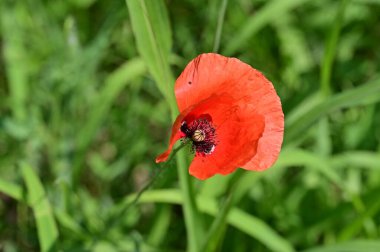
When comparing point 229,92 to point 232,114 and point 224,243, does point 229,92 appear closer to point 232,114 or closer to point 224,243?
point 232,114

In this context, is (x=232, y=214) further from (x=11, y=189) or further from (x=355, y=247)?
(x=11, y=189)

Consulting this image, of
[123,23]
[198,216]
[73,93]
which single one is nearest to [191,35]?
[123,23]

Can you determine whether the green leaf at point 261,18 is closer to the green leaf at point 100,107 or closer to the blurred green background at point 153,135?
the blurred green background at point 153,135

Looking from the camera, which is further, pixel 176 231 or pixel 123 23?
pixel 123 23

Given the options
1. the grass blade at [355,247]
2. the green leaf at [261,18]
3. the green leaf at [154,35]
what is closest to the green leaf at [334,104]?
the grass blade at [355,247]

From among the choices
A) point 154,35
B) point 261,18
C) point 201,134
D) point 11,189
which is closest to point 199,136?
point 201,134
